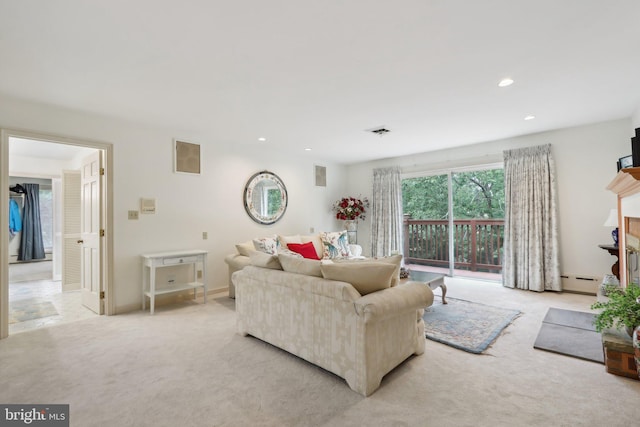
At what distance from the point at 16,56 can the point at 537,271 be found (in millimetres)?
6142

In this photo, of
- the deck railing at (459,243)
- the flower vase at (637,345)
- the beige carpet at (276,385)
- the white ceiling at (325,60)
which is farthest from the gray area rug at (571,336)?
the white ceiling at (325,60)

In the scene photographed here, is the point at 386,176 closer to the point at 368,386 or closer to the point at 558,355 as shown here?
the point at 558,355

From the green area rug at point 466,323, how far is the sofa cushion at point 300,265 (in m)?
1.38

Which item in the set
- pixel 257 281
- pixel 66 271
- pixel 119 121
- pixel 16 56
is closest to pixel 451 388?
pixel 257 281

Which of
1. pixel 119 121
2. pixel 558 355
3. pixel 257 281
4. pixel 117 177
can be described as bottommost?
pixel 558 355

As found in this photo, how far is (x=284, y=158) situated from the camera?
220 inches

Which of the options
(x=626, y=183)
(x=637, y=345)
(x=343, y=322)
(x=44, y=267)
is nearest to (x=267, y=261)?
(x=343, y=322)

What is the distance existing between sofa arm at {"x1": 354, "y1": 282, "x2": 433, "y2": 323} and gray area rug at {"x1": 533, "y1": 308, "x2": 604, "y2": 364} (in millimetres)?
1323

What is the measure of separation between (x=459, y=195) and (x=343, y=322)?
437cm

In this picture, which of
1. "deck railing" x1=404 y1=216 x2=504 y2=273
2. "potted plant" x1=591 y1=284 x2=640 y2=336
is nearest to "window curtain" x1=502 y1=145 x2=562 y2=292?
"deck railing" x1=404 y1=216 x2=504 y2=273

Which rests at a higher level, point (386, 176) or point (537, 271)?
point (386, 176)

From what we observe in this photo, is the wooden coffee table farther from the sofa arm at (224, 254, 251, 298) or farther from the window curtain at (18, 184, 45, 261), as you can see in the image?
the window curtain at (18, 184, 45, 261)

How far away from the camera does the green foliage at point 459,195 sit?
5.19m

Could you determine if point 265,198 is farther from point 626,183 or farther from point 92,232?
point 626,183
